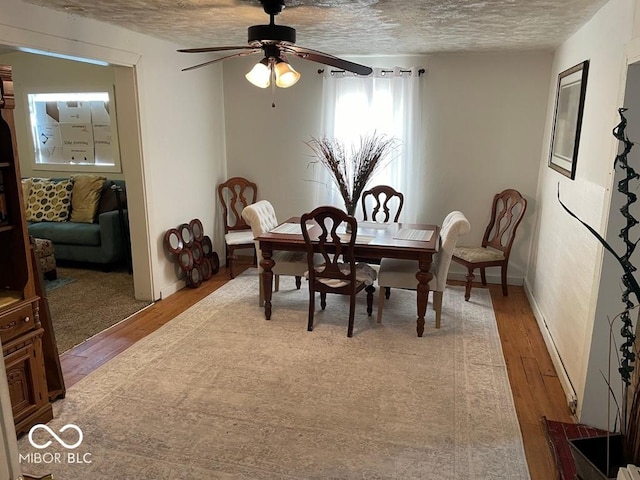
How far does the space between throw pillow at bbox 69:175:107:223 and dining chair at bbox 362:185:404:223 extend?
9.74ft

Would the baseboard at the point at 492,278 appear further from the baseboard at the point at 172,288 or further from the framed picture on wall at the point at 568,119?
the baseboard at the point at 172,288

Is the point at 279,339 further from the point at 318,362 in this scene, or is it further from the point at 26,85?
the point at 26,85

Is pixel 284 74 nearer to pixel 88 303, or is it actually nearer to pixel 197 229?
pixel 197 229

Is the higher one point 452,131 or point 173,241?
point 452,131

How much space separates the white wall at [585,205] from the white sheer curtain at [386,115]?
1.37 metres

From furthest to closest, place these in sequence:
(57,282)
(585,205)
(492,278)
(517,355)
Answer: (492,278)
(57,282)
(517,355)
(585,205)

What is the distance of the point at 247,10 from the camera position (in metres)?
2.85

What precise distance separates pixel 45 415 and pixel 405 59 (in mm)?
4118

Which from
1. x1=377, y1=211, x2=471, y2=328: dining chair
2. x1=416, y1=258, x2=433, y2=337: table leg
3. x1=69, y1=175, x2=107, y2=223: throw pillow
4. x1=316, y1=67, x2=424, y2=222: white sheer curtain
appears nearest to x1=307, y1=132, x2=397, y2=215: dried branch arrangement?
x1=316, y1=67, x2=424, y2=222: white sheer curtain

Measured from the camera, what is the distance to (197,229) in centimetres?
471

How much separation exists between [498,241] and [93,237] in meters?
4.08

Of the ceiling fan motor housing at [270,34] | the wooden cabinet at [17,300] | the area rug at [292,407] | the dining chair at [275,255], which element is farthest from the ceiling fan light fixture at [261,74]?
the area rug at [292,407]

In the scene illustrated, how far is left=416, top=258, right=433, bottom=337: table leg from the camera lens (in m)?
3.41


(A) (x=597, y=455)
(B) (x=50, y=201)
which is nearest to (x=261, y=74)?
(A) (x=597, y=455)
